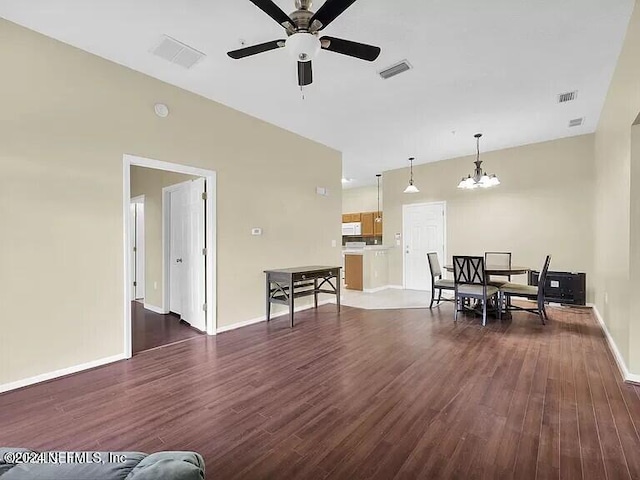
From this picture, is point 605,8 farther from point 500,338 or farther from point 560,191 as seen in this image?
point 560,191

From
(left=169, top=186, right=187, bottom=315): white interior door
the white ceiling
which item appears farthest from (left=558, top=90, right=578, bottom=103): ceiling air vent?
(left=169, top=186, right=187, bottom=315): white interior door

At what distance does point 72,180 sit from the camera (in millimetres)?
2848

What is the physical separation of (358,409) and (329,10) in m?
2.60

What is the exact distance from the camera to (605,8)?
7.95 feet

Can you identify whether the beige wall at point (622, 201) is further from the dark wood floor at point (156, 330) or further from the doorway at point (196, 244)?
the dark wood floor at point (156, 330)

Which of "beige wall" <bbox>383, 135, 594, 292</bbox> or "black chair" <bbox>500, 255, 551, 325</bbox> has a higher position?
"beige wall" <bbox>383, 135, 594, 292</bbox>

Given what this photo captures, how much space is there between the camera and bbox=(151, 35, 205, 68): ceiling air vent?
2837 millimetres

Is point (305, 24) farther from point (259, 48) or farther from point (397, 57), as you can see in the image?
point (397, 57)

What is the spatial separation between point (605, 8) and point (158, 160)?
4.22 metres

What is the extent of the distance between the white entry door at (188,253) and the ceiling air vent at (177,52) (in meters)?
1.39

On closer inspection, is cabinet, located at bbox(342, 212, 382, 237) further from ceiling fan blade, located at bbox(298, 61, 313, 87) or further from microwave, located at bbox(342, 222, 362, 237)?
Result: ceiling fan blade, located at bbox(298, 61, 313, 87)

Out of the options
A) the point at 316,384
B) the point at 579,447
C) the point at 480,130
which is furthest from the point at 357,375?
the point at 480,130

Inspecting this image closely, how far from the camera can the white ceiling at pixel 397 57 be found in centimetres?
244

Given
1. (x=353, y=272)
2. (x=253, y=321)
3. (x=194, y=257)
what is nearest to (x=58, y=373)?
(x=194, y=257)
